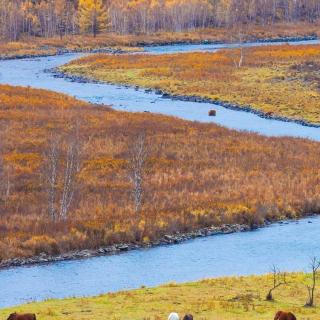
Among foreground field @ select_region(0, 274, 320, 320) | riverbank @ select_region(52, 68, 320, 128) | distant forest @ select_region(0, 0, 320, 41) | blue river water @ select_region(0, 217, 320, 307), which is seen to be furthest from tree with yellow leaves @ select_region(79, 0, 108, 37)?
foreground field @ select_region(0, 274, 320, 320)

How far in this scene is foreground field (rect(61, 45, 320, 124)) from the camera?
81250 mm

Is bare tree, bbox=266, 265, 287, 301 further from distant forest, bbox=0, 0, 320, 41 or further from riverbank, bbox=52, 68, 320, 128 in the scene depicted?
distant forest, bbox=0, 0, 320, 41

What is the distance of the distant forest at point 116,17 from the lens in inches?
6678

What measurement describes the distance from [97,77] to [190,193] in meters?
63.0

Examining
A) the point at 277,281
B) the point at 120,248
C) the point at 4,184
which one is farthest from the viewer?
the point at 4,184

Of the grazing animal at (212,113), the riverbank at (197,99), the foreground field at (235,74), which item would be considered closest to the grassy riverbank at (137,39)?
the foreground field at (235,74)

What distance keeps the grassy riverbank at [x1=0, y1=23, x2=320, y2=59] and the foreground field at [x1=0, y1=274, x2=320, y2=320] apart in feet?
377

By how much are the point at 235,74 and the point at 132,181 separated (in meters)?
60.1

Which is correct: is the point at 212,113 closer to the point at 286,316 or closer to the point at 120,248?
the point at 120,248

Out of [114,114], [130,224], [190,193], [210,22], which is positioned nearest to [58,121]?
[114,114]

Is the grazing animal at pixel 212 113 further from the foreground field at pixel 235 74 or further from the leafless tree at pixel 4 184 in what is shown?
the leafless tree at pixel 4 184

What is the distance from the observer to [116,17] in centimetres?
17762

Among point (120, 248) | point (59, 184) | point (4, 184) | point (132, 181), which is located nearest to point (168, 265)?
point (120, 248)

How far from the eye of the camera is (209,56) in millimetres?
120938
